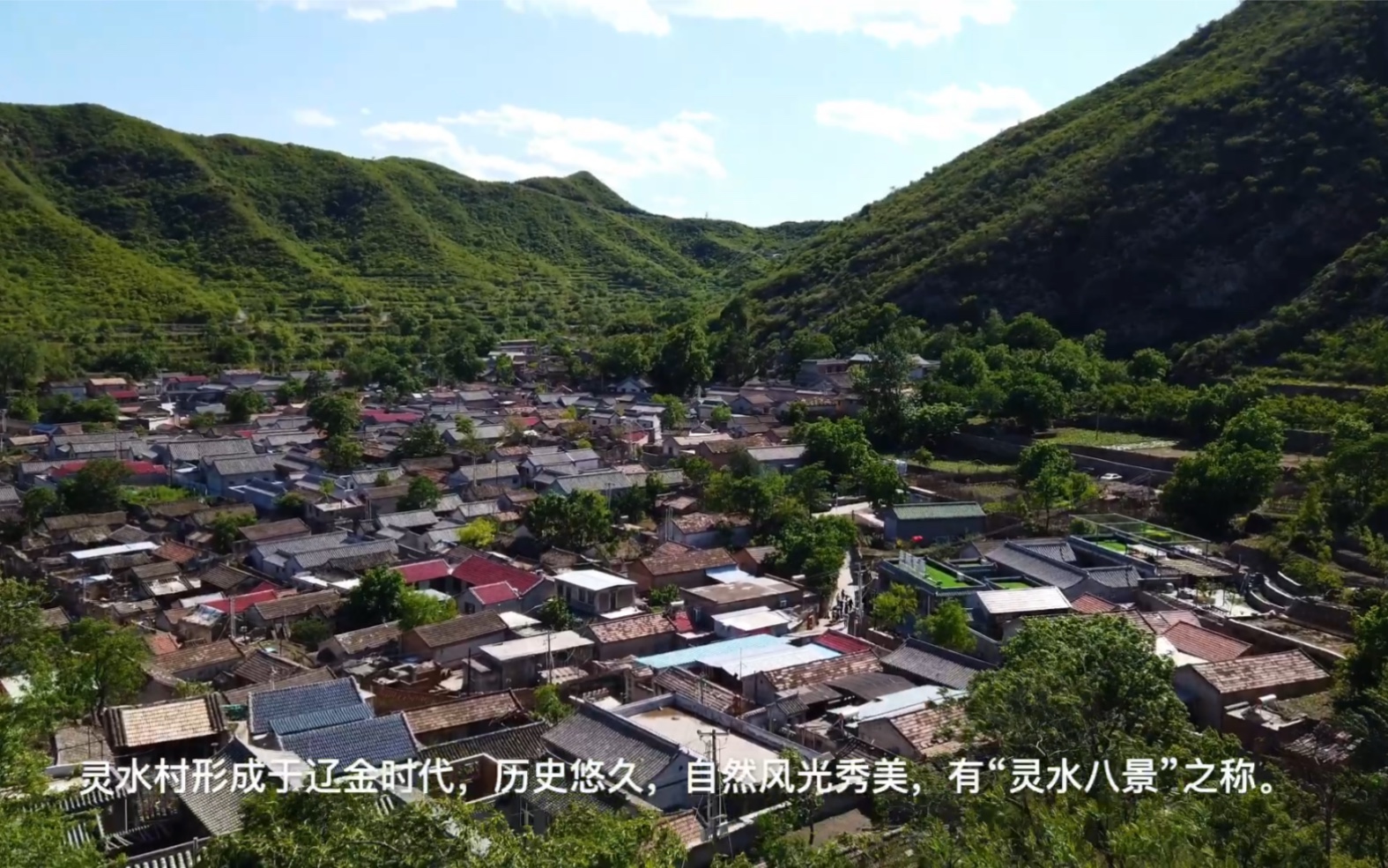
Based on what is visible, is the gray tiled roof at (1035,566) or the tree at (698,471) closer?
the gray tiled roof at (1035,566)

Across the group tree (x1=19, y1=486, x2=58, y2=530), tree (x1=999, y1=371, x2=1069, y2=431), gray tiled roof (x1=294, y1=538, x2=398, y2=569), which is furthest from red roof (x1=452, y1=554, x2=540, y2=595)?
Answer: tree (x1=999, y1=371, x2=1069, y2=431)

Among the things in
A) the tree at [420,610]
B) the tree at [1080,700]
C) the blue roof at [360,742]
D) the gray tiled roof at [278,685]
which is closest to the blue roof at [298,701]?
the blue roof at [360,742]

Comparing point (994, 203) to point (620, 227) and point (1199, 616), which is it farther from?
point (620, 227)

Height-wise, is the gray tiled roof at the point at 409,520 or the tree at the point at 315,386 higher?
the tree at the point at 315,386

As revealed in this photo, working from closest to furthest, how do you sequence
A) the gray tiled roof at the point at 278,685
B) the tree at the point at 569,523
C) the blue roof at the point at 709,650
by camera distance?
the gray tiled roof at the point at 278,685, the blue roof at the point at 709,650, the tree at the point at 569,523

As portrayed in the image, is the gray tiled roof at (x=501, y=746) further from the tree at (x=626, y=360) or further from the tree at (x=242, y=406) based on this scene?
the tree at (x=626, y=360)

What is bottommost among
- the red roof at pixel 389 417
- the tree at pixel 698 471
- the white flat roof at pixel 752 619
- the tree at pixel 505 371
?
the white flat roof at pixel 752 619

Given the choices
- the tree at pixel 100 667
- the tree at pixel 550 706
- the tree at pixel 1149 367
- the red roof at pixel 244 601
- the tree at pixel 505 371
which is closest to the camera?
the tree at pixel 100 667

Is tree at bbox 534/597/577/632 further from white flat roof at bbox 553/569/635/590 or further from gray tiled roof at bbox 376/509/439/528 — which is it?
Result: gray tiled roof at bbox 376/509/439/528
